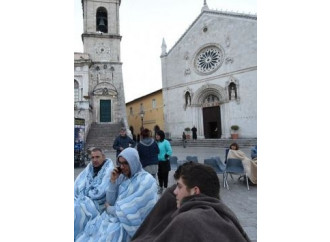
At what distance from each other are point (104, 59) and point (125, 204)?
1776 cm

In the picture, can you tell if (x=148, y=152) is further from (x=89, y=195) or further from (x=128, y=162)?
(x=128, y=162)

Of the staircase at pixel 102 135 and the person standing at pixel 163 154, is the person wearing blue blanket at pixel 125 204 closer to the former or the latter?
the person standing at pixel 163 154

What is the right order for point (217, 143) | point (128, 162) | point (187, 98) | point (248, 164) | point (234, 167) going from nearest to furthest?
1. point (128, 162)
2. point (248, 164)
3. point (234, 167)
4. point (217, 143)
5. point (187, 98)

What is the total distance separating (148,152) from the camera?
421cm

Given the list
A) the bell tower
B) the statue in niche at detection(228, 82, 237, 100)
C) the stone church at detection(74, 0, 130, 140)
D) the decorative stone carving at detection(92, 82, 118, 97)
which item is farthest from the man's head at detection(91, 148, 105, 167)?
the decorative stone carving at detection(92, 82, 118, 97)

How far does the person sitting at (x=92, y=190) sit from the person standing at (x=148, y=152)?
1518mm

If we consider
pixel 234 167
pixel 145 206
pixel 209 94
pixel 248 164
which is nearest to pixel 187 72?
pixel 209 94

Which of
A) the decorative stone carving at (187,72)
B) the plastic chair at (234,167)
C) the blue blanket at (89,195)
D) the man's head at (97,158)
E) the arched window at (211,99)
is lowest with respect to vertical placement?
the plastic chair at (234,167)

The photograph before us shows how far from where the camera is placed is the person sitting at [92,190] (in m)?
2.04

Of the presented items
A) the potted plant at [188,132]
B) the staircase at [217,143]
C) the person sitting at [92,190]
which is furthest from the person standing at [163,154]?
the potted plant at [188,132]

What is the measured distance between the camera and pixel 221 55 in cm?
1791
